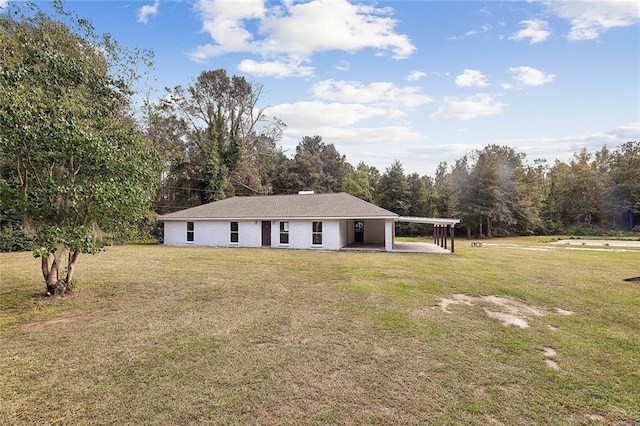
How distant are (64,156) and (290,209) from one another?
14.8 metres

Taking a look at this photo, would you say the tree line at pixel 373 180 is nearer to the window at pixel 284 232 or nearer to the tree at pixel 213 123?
the tree at pixel 213 123

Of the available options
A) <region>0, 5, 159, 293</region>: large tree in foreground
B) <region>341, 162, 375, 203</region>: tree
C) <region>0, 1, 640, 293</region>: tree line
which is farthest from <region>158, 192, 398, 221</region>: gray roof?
<region>341, 162, 375, 203</region>: tree

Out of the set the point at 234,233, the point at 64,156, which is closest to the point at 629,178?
the point at 234,233

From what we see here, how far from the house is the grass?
416 inches

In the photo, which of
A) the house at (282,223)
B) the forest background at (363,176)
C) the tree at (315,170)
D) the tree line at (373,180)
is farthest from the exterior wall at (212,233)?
the tree at (315,170)

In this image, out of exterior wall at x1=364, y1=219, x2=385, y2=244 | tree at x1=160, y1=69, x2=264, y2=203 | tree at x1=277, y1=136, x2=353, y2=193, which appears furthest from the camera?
tree at x1=277, y1=136, x2=353, y2=193

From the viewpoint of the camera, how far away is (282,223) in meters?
20.6

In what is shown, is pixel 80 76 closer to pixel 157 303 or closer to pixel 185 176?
pixel 157 303

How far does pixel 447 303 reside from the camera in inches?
283

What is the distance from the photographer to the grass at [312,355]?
3.26 m

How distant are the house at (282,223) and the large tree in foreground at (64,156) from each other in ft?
40.0

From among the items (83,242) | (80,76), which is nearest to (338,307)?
(83,242)

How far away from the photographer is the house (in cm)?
1945

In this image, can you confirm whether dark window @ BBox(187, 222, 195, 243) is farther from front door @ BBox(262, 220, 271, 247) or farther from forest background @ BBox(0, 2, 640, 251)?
front door @ BBox(262, 220, 271, 247)
